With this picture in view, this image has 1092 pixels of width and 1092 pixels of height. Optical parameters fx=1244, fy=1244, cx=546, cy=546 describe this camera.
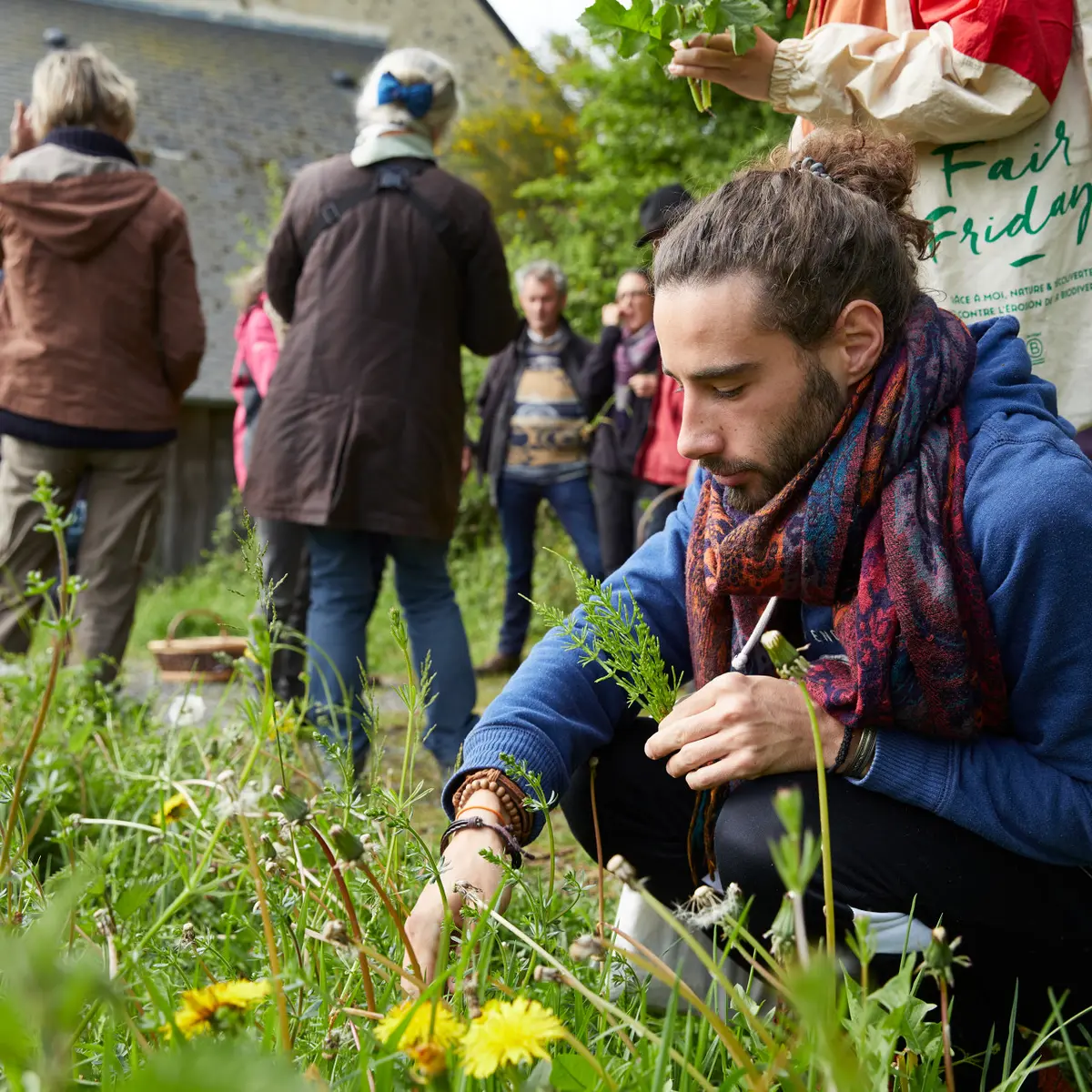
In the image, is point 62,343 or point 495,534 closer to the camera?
point 62,343

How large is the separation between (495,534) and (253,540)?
8107mm

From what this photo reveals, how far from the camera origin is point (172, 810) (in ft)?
6.91

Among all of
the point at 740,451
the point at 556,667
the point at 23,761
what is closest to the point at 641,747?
the point at 556,667

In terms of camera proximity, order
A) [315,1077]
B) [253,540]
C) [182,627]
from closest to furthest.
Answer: [315,1077], [253,540], [182,627]

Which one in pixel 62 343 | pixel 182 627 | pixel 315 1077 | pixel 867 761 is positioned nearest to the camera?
pixel 315 1077

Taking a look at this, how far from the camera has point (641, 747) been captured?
1912 millimetres

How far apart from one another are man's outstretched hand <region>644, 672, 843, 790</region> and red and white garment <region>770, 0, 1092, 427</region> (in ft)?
3.03

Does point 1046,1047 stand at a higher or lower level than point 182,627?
higher

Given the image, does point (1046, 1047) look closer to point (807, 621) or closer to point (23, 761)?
point (807, 621)

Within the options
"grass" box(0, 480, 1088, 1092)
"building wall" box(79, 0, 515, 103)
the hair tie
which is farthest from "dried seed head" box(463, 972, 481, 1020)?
"building wall" box(79, 0, 515, 103)

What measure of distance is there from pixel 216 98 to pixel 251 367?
622 inches

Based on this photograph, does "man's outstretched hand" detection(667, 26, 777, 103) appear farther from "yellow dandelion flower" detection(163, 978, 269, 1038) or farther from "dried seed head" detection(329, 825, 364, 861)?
"yellow dandelion flower" detection(163, 978, 269, 1038)

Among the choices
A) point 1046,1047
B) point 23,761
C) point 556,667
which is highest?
point 23,761

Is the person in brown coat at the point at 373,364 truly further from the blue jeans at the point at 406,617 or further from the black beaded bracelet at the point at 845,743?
the black beaded bracelet at the point at 845,743
